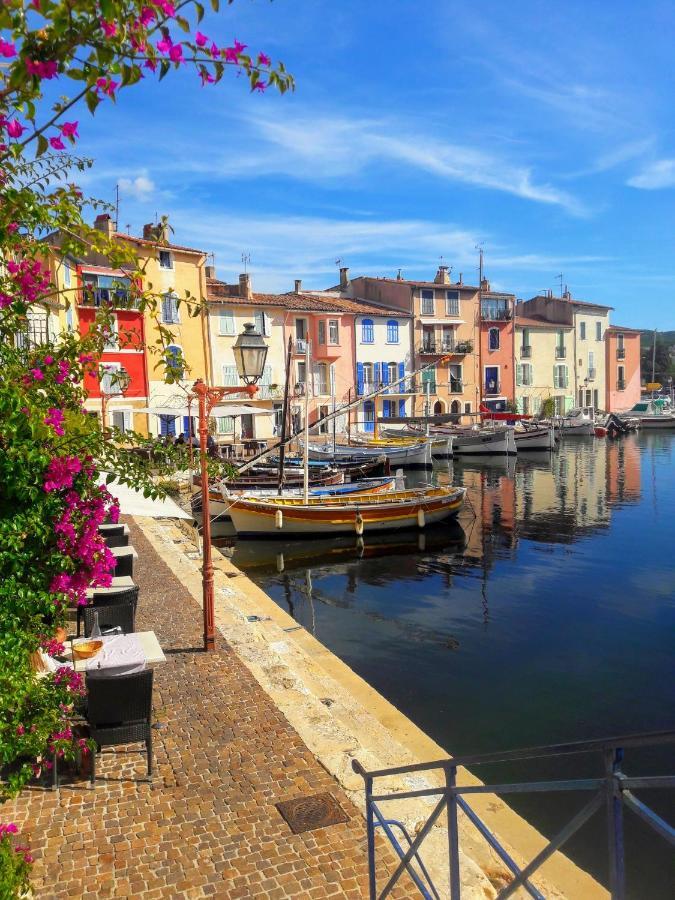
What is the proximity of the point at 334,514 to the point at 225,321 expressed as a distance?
24615 millimetres

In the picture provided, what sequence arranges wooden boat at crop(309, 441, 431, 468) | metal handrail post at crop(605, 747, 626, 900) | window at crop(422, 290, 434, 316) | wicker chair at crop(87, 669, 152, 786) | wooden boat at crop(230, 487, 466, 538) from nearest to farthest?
metal handrail post at crop(605, 747, 626, 900) < wicker chair at crop(87, 669, 152, 786) < wooden boat at crop(230, 487, 466, 538) < wooden boat at crop(309, 441, 431, 468) < window at crop(422, 290, 434, 316)

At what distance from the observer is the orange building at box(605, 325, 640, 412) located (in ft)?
241

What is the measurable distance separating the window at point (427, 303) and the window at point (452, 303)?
5.09ft

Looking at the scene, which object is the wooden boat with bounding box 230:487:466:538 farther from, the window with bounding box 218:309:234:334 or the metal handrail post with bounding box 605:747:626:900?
the window with bounding box 218:309:234:334

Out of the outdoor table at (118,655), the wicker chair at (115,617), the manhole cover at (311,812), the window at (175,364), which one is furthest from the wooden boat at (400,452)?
the window at (175,364)

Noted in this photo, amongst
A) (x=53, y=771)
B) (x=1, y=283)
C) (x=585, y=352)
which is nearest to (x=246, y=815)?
(x=53, y=771)

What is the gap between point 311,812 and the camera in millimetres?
6094

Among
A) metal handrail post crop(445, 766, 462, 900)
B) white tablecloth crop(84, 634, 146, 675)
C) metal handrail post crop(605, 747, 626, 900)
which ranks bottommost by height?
white tablecloth crop(84, 634, 146, 675)

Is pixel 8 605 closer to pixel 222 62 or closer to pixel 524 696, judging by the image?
pixel 222 62

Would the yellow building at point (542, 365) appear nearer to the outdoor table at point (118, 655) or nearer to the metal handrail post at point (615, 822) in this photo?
the outdoor table at point (118, 655)

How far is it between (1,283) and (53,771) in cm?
463

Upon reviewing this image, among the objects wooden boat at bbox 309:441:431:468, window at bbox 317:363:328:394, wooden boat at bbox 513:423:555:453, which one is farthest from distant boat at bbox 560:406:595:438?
A: wooden boat at bbox 309:441:431:468

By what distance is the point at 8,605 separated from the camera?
4.03 meters

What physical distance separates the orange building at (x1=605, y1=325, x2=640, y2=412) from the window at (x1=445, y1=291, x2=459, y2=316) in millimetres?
22009
